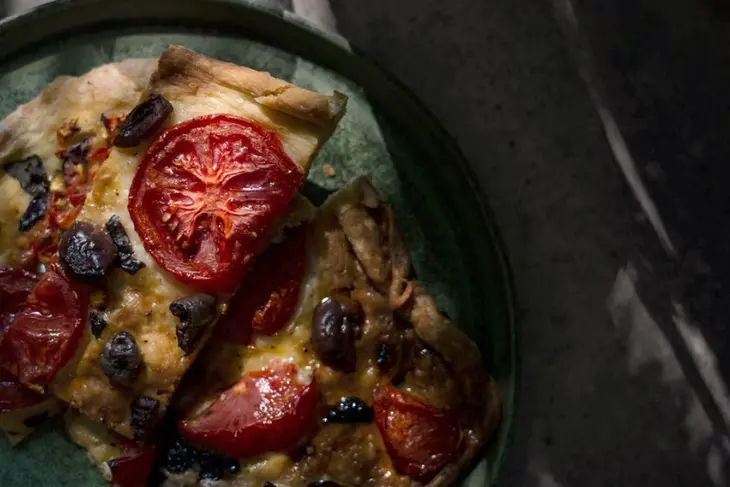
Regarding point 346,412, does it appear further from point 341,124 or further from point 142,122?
point 142,122

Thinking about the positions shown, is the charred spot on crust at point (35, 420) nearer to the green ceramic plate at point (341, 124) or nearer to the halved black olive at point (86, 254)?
the green ceramic plate at point (341, 124)

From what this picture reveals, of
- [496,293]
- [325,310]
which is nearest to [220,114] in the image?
[325,310]

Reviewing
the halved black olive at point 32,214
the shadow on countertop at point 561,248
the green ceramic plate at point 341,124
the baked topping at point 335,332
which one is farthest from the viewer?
the shadow on countertop at point 561,248

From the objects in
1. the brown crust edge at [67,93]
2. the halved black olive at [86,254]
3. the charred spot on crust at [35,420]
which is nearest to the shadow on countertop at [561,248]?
the brown crust edge at [67,93]

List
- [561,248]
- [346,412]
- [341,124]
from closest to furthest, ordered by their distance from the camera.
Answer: [346,412]
[341,124]
[561,248]

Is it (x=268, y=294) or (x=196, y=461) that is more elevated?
(x=268, y=294)

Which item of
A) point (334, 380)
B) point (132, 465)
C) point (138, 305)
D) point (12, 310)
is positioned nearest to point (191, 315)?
point (138, 305)
